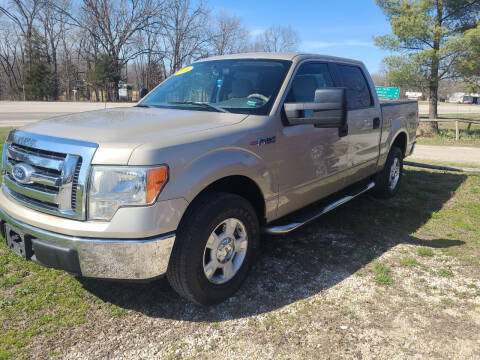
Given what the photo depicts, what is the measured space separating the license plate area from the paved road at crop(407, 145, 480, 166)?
931 cm

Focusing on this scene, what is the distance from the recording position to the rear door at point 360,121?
440 centimetres

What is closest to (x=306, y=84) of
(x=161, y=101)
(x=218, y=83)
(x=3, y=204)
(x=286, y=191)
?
(x=218, y=83)

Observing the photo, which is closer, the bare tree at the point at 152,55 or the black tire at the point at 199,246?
the black tire at the point at 199,246

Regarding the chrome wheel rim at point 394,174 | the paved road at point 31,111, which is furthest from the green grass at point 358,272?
the paved road at point 31,111

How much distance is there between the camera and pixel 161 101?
3.82 meters

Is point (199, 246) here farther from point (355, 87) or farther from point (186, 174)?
point (355, 87)

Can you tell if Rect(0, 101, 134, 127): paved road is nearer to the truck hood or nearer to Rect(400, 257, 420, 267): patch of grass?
the truck hood

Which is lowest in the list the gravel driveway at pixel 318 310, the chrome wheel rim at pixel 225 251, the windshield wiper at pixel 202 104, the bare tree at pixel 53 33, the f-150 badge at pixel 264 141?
the gravel driveway at pixel 318 310

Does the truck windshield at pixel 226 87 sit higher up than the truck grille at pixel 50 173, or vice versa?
the truck windshield at pixel 226 87

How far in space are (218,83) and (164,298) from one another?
2.03 metres

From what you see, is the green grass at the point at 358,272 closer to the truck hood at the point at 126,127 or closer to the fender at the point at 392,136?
the fender at the point at 392,136

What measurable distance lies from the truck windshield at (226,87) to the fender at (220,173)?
0.51 metres

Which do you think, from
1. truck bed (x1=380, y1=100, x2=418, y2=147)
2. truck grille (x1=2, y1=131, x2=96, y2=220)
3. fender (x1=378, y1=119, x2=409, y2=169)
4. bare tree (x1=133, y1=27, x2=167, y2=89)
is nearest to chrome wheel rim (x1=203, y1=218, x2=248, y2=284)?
truck grille (x1=2, y1=131, x2=96, y2=220)

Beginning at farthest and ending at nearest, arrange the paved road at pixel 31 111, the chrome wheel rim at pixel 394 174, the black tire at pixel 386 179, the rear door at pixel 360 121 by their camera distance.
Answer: the paved road at pixel 31 111 < the chrome wheel rim at pixel 394 174 < the black tire at pixel 386 179 < the rear door at pixel 360 121
